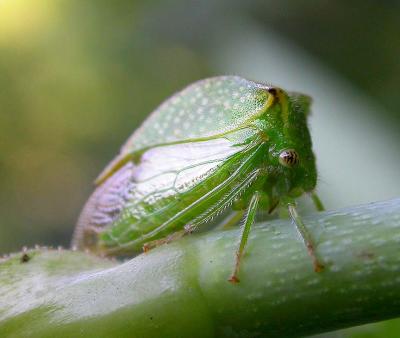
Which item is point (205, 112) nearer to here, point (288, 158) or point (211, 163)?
point (211, 163)

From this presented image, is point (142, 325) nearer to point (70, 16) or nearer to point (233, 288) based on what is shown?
point (233, 288)

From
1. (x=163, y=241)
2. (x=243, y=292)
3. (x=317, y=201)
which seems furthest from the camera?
(x=317, y=201)

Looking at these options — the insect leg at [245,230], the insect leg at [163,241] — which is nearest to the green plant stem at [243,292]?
the insect leg at [245,230]

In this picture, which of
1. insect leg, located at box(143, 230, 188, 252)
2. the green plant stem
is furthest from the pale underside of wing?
the green plant stem

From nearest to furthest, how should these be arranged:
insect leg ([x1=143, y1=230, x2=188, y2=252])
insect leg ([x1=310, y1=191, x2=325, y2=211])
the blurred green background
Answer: insect leg ([x1=143, y1=230, x2=188, y2=252])
insect leg ([x1=310, y1=191, x2=325, y2=211])
the blurred green background

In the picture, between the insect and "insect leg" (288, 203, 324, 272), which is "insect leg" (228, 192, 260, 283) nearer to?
the insect

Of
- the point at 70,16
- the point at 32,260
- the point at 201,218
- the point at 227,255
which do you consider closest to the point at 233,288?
the point at 227,255

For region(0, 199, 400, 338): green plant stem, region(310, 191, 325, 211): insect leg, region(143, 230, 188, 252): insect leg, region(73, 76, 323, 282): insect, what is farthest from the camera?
region(310, 191, 325, 211): insect leg

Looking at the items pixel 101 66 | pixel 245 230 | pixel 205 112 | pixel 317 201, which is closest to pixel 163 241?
pixel 245 230

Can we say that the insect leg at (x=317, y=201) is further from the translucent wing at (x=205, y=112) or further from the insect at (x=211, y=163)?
the translucent wing at (x=205, y=112)
